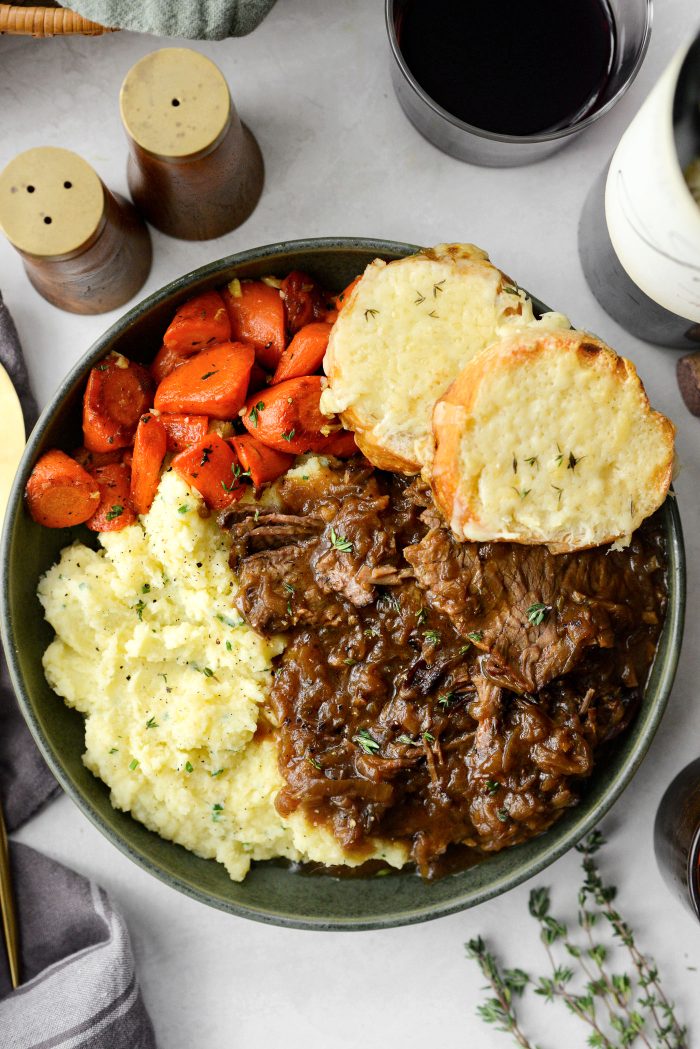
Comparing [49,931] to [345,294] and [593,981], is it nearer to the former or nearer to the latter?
[593,981]

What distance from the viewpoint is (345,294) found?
3381 millimetres

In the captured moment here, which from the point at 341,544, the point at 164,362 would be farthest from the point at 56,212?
the point at 341,544

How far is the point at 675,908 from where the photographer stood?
3887 mm

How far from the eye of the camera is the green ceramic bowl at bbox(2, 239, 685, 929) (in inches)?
128

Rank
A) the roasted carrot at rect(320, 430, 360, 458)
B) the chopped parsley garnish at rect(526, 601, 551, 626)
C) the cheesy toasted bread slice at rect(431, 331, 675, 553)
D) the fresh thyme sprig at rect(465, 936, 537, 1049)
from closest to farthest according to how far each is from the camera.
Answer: the cheesy toasted bread slice at rect(431, 331, 675, 553) < the chopped parsley garnish at rect(526, 601, 551, 626) < the roasted carrot at rect(320, 430, 360, 458) < the fresh thyme sprig at rect(465, 936, 537, 1049)

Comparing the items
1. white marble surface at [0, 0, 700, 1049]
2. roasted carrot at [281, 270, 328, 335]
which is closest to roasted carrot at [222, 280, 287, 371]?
roasted carrot at [281, 270, 328, 335]

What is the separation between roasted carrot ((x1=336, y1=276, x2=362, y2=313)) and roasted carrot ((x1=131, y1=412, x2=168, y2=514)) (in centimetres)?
84

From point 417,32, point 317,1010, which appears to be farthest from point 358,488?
point 317,1010

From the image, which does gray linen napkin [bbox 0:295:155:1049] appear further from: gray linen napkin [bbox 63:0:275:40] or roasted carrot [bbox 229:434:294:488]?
gray linen napkin [bbox 63:0:275:40]

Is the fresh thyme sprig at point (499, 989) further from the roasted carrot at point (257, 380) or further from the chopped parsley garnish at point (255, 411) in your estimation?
the roasted carrot at point (257, 380)

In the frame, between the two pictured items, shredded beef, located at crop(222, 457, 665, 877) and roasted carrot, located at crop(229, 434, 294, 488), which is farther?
roasted carrot, located at crop(229, 434, 294, 488)

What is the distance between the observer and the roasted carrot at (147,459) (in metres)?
3.36

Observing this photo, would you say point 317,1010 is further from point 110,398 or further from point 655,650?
point 110,398

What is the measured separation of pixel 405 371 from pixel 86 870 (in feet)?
8.45
